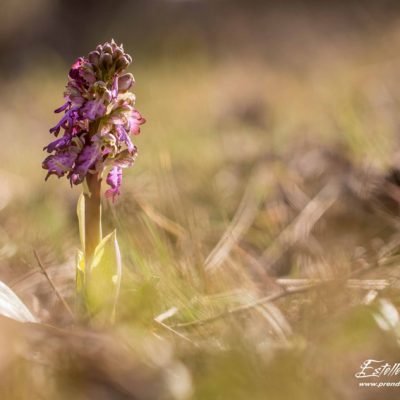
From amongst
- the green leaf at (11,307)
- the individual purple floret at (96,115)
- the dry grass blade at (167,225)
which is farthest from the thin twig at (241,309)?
the dry grass blade at (167,225)

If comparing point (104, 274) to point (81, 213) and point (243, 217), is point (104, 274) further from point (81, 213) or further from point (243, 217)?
point (243, 217)

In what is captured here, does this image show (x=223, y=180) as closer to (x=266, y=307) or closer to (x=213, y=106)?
(x=266, y=307)

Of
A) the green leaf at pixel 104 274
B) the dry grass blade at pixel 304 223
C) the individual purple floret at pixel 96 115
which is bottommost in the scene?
the dry grass blade at pixel 304 223

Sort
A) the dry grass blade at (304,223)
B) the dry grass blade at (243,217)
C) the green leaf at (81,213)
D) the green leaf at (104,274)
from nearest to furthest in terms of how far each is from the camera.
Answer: the green leaf at (104,274)
the green leaf at (81,213)
the dry grass blade at (243,217)
the dry grass blade at (304,223)

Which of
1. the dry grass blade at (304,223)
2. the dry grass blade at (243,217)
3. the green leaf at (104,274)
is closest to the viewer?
the green leaf at (104,274)

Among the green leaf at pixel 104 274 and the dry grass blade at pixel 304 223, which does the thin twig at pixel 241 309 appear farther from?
the dry grass blade at pixel 304 223

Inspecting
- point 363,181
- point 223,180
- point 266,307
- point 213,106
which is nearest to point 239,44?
point 213,106
